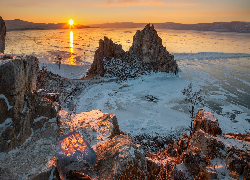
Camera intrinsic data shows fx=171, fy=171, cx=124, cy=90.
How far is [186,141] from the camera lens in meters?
10.8

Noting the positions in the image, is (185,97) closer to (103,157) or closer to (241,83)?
(241,83)

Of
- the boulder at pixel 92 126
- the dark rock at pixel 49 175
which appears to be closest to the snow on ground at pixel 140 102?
the boulder at pixel 92 126

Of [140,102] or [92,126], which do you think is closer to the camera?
[92,126]

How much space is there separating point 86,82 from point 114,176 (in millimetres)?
29159

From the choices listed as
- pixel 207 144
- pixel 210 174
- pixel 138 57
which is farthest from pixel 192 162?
pixel 138 57

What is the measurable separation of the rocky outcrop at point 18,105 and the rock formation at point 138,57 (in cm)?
2995

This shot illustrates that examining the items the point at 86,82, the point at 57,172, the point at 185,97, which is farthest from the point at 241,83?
the point at 57,172

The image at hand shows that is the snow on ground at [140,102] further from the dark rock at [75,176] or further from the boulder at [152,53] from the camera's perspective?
the dark rock at [75,176]

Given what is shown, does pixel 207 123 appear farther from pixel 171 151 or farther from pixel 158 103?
pixel 158 103

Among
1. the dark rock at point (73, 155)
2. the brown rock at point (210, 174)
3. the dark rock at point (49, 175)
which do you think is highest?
the dark rock at point (73, 155)

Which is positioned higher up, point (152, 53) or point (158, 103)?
point (152, 53)

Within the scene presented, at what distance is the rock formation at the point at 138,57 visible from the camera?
38794mm

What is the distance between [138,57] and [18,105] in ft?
121

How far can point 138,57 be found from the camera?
1652 inches
